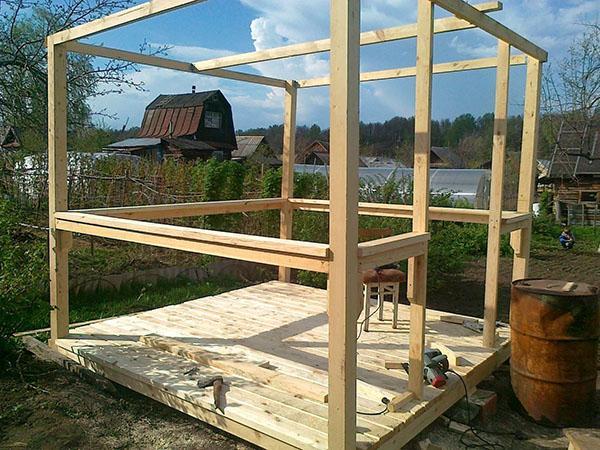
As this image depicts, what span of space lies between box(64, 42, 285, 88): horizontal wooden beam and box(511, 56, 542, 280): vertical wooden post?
2.83 m

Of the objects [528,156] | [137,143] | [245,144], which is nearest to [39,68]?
[528,156]

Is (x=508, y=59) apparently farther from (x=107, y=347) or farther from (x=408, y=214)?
(x=107, y=347)

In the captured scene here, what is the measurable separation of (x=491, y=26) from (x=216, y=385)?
292 cm

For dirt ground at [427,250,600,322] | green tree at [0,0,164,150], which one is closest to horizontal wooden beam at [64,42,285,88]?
green tree at [0,0,164,150]

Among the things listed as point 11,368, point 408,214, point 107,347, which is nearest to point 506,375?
point 408,214

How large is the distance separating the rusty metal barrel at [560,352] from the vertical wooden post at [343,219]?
156 cm

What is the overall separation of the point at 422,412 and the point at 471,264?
19.9 ft

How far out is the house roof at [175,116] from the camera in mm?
26297

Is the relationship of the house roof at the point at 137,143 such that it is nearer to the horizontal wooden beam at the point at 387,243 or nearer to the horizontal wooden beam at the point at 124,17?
the horizontal wooden beam at the point at 124,17

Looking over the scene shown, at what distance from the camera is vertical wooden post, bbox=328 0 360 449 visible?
2.28 m

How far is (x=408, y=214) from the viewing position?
514 centimetres

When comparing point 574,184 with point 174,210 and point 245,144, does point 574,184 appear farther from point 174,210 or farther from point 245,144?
point 245,144

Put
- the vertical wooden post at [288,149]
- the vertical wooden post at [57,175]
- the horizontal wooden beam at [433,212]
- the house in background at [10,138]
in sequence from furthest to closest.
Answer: the house in background at [10,138] < the vertical wooden post at [288,149] < the horizontal wooden beam at [433,212] < the vertical wooden post at [57,175]

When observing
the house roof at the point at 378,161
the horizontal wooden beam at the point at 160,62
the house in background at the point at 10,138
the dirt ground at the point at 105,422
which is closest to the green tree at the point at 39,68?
the house in background at the point at 10,138
